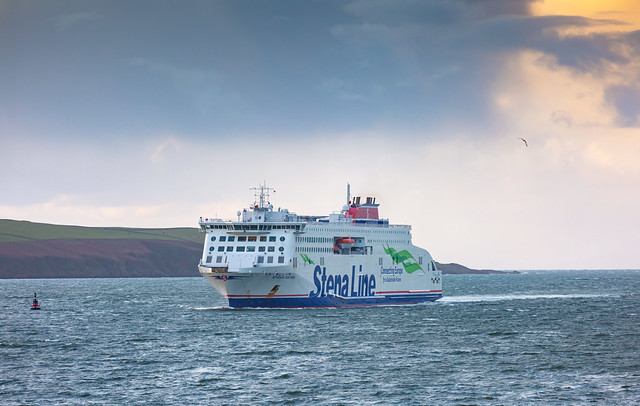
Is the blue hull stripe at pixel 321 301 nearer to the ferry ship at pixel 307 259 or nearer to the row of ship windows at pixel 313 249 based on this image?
the ferry ship at pixel 307 259

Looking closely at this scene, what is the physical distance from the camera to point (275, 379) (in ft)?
124

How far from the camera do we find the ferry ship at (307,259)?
67062 millimetres

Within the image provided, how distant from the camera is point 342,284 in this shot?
73125 millimetres

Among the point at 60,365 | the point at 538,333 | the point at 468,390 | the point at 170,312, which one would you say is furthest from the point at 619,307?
the point at 60,365

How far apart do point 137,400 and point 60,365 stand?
10.6m

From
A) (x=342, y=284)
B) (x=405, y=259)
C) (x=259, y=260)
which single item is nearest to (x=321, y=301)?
(x=342, y=284)

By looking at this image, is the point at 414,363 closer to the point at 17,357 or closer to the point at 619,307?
the point at 17,357

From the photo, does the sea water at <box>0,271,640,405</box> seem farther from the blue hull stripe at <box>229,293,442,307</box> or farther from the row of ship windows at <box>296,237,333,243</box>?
the row of ship windows at <box>296,237,333,243</box>

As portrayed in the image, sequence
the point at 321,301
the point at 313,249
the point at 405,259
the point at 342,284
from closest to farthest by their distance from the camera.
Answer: the point at 313,249 < the point at 321,301 < the point at 342,284 < the point at 405,259

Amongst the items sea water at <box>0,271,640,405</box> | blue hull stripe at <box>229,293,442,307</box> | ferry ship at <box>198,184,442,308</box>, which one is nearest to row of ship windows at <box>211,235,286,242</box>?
ferry ship at <box>198,184,442,308</box>

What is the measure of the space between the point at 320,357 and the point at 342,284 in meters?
29.1

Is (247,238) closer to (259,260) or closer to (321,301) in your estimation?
(259,260)

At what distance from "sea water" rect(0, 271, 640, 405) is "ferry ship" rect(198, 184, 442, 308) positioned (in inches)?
64.4

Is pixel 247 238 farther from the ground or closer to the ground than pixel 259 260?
farther from the ground
